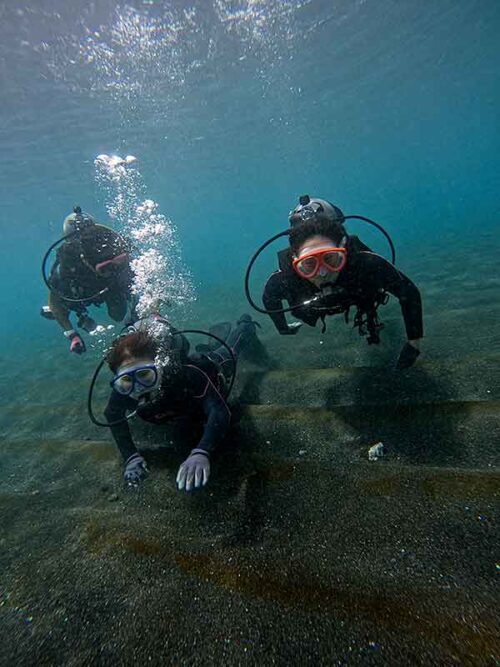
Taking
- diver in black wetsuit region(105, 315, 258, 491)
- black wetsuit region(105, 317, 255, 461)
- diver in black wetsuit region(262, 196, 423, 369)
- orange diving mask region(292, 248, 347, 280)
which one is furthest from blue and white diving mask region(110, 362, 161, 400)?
orange diving mask region(292, 248, 347, 280)

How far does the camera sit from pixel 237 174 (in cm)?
6197

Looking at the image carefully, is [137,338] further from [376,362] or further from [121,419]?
[376,362]

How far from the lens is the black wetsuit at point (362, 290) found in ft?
15.0

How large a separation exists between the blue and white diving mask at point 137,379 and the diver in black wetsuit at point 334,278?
207cm

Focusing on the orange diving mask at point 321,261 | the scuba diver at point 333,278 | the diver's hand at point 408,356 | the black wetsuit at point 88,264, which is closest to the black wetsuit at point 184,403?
the scuba diver at point 333,278

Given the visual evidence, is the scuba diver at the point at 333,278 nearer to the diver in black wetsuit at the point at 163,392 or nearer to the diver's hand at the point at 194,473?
the diver in black wetsuit at the point at 163,392

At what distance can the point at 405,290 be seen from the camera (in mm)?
4758

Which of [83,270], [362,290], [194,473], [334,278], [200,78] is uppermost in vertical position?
[200,78]

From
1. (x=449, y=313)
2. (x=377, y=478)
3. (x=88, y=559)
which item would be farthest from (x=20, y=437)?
(x=449, y=313)

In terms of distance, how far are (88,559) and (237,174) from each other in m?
67.3

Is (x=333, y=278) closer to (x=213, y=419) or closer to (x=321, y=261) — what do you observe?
(x=321, y=261)

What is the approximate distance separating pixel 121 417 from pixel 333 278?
3.39m

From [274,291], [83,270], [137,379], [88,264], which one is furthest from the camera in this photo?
[83,270]

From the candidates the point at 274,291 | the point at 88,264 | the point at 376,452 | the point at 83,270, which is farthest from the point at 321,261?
the point at 83,270
